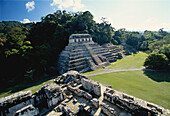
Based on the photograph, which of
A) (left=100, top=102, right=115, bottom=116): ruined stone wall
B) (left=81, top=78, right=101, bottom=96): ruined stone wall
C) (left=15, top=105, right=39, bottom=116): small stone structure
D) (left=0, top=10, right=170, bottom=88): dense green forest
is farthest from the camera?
(left=0, top=10, right=170, bottom=88): dense green forest

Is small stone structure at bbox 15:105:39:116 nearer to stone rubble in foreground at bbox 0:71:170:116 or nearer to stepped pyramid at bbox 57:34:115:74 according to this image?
stone rubble in foreground at bbox 0:71:170:116

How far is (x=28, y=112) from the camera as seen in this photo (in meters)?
A: 9.10

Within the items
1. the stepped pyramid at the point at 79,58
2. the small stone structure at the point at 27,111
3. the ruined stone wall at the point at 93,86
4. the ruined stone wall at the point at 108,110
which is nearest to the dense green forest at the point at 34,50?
the stepped pyramid at the point at 79,58

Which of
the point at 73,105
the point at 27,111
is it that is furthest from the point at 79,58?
the point at 27,111

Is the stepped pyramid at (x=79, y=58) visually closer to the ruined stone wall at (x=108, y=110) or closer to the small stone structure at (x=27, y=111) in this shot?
the small stone structure at (x=27, y=111)

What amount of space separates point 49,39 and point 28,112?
3196 cm

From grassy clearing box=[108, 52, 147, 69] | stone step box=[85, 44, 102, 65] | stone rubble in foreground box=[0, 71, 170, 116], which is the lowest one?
stone rubble in foreground box=[0, 71, 170, 116]

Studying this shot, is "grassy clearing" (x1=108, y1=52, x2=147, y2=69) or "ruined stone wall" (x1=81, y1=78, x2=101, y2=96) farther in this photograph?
"grassy clearing" (x1=108, y1=52, x2=147, y2=69)

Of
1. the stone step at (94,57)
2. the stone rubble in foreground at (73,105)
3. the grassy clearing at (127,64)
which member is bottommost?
the stone rubble in foreground at (73,105)

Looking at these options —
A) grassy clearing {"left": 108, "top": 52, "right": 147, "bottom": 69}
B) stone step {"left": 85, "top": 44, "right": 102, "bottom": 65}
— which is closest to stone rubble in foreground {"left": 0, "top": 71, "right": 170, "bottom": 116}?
stone step {"left": 85, "top": 44, "right": 102, "bottom": 65}

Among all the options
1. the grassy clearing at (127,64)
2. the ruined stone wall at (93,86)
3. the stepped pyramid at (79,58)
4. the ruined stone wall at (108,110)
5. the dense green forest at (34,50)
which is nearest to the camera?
the ruined stone wall at (108,110)

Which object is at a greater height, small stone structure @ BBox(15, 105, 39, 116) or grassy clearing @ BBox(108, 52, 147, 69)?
grassy clearing @ BBox(108, 52, 147, 69)

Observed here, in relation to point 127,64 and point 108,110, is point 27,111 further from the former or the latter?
point 127,64

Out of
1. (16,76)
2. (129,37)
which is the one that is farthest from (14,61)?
(129,37)
